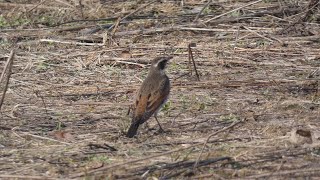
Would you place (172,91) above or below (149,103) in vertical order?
Result: below

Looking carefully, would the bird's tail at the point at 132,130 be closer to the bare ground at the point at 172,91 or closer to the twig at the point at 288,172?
the bare ground at the point at 172,91

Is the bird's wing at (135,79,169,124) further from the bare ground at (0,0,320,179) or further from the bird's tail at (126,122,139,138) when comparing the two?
the bare ground at (0,0,320,179)

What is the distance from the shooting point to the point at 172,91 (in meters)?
10.9

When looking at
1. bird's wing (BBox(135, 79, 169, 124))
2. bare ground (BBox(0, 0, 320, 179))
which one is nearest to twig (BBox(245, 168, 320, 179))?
bare ground (BBox(0, 0, 320, 179))

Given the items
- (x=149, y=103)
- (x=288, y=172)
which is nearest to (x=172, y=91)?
(x=149, y=103)

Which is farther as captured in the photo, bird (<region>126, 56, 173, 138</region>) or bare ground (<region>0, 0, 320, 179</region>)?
bird (<region>126, 56, 173, 138</region>)

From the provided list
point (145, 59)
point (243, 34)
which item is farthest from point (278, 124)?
point (243, 34)

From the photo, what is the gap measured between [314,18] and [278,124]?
5.20 meters

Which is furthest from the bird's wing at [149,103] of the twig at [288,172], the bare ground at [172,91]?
the twig at [288,172]

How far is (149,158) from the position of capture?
750cm

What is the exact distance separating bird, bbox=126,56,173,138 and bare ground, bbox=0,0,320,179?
7.3 inches

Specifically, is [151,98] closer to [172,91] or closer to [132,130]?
[132,130]

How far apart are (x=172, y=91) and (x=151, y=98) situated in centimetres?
158

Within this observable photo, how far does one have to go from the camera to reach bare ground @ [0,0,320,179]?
7730 millimetres
